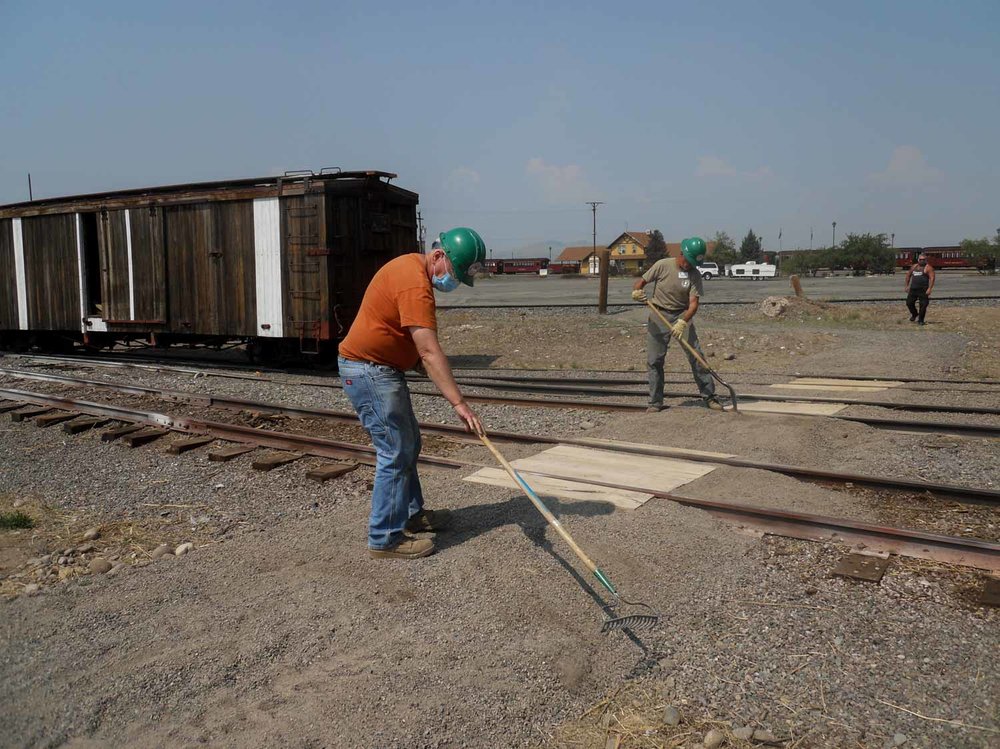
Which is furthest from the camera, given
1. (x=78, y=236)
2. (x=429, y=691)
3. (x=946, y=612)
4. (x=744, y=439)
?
(x=78, y=236)

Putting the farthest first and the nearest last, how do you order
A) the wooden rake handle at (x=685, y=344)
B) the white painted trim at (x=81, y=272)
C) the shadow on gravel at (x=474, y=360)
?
the white painted trim at (x=81, y=272) < the shadow on gravel at (x=474, y=360) < the wooden rake handle at (x=685, y=344)

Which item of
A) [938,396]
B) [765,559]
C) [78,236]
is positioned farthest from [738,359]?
[78,236]

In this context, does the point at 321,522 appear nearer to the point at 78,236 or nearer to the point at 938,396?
the point at 938,396

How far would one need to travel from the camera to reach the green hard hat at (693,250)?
9.18m

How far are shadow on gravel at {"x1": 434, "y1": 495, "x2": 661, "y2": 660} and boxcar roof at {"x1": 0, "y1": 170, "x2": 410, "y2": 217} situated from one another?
9.61m

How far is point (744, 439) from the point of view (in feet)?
25.6

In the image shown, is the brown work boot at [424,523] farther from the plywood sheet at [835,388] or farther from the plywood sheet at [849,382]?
the plywood sheet at [849,382]

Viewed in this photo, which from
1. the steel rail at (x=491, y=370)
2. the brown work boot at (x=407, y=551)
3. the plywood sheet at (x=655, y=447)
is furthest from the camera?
the steel rail at (x=491, y=370)

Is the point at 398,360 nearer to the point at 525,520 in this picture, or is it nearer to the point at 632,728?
the point at 525,520

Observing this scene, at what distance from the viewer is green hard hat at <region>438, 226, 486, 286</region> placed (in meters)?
4.55

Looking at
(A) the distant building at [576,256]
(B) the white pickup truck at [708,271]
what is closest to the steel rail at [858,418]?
(B) the white pickup truck at [708,271]

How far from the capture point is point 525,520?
5.31 metres

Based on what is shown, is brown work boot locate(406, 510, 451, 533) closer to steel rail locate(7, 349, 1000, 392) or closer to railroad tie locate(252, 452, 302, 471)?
railroad tie locate(252, 452, 302, 471)

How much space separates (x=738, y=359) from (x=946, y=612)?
12.0 meters
